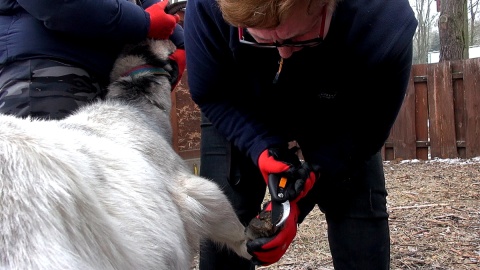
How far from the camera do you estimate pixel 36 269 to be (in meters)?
1.18

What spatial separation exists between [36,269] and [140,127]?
146cm

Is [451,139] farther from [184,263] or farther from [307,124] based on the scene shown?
[184,263]

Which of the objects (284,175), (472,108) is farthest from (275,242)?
(472,108)

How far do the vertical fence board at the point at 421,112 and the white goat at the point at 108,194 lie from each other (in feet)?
23.1

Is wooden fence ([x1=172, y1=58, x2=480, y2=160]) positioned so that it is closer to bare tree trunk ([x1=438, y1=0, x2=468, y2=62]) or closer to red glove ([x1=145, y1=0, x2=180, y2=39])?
bare tree trunk ([x1=438, y1=0, x2=468, y2=62])

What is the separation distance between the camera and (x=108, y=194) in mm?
1662

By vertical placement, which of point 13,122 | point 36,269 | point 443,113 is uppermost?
point 443,113

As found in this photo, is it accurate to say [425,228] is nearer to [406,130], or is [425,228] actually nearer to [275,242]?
[275,242]

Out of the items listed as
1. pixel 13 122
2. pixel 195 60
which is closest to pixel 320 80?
pixel 195 60

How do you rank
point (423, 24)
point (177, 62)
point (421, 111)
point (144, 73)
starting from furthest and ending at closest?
point (423, 24), point (421, 111), point (177, 62), point (144, 73)

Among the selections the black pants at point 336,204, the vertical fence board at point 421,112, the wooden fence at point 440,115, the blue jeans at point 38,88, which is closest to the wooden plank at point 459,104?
the wooden fence at point 440,115

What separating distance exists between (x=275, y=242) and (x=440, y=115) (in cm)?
732

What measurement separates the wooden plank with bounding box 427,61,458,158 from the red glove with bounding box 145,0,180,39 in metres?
6.88

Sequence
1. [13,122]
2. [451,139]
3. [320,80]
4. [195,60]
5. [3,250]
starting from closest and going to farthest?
[3,250], [13,122], [320,80], [195,60], [451,139]
